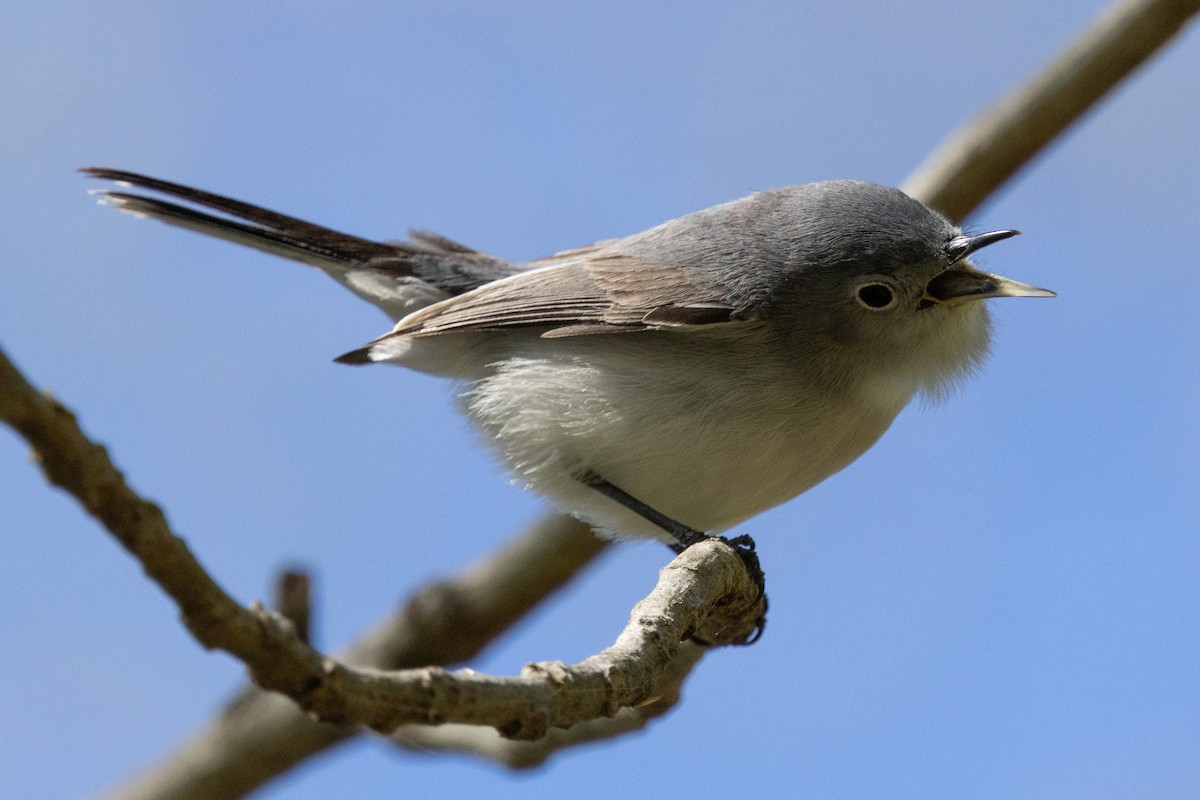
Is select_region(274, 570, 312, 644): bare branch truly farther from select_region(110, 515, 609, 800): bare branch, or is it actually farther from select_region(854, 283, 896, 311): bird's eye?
select_region(110, 515, 609, 800): bare branch

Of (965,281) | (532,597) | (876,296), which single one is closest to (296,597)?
(876,296)

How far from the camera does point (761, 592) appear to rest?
3.10 m

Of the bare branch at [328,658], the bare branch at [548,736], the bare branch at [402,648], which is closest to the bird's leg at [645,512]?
the bare branch at [548,736]

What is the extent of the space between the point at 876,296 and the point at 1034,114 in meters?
1.44

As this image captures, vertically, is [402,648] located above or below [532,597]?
below

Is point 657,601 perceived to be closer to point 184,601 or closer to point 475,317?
point 184,601

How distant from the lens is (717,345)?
321 centimetres

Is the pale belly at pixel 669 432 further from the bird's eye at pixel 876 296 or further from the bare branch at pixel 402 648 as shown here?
the bare branch at pixel 402 648

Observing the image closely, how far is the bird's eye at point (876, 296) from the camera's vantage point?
3201mm

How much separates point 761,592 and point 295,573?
1309mm

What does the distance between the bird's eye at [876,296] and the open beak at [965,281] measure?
0.10m

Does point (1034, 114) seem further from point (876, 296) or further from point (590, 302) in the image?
point (590, 302)

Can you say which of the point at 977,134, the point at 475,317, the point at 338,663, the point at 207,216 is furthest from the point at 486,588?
the point at 338,663

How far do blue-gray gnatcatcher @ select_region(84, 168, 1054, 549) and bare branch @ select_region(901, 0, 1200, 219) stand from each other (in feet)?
3.17
